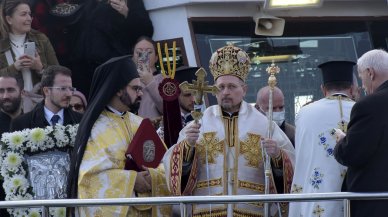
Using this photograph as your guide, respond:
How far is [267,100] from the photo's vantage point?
12695 millimetres

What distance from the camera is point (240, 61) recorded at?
1157 cm

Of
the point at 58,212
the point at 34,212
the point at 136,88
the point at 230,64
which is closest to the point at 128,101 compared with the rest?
the point at 136,88

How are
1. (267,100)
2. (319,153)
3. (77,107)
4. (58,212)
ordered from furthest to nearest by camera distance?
(77,107), (267,100), (58,212), (319,153)

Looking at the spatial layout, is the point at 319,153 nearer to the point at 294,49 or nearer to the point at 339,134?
the point at 339,134

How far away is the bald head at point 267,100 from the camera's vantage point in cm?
1261

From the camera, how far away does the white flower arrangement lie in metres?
11.5

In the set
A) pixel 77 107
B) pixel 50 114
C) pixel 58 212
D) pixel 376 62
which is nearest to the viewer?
pixel 376 62

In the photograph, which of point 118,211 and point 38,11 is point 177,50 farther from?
point 118,211

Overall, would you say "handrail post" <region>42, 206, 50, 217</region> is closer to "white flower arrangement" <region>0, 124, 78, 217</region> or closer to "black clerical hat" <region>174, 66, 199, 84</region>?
"white flower arrangement" <region>0, 124, 78, 217</region>

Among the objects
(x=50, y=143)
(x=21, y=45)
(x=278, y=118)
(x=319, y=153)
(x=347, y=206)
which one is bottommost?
(x=347, y=206)

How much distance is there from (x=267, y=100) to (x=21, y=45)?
252cm

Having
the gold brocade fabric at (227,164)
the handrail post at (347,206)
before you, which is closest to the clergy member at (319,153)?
the gold brocade fabric at (227,164)

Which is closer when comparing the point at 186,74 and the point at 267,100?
the point at 186,74

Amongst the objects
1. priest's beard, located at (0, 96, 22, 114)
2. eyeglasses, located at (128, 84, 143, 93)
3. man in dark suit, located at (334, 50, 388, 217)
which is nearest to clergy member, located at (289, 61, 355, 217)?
man in dark suit, located at (334, 50, 388, 217)
